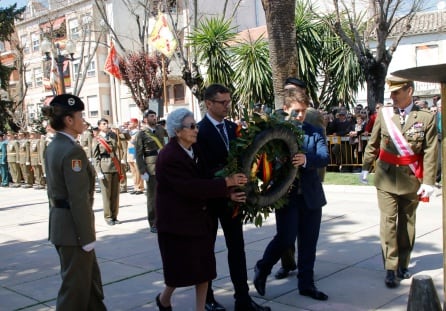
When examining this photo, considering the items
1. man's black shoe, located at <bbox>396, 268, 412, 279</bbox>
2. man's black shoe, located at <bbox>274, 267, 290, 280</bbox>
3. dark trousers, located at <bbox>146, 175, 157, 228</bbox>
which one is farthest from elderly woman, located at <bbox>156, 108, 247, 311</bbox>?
dark trousers, located at <bbox>146, 175, 157, 228</bbox>

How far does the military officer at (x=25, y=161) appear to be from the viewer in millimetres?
16719

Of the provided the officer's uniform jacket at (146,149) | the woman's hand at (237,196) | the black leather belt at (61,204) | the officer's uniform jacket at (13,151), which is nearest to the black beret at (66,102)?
the black leather belt at (61,204)

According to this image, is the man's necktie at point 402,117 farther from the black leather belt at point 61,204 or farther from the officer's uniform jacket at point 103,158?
the officer's uniform jacket at point 103,158

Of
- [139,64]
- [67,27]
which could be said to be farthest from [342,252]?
[67,27]

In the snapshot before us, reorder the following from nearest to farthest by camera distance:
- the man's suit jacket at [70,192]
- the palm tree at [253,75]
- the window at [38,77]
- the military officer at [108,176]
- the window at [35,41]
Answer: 1. the man's suit jacket at [70,192]
2. the military officer at [108,176]
3. the palm tree at [253,75]
4. the window at [35,41]
5. the window at [38,77]

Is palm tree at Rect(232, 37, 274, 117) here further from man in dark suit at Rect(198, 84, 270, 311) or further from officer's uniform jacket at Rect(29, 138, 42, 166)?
man in dark suit at Rect(198, 84, 270, 311)

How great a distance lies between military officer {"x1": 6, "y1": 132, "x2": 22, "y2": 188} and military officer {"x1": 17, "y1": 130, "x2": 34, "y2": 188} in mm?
226

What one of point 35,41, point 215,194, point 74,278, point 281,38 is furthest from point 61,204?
point 35,41

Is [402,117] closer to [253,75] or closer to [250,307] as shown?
[250,307]

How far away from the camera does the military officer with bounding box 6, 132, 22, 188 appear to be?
57.0ft

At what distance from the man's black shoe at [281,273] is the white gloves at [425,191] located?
1.57m

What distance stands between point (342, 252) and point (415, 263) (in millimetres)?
905

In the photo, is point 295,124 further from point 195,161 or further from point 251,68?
point 251,68

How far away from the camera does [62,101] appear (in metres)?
3.94
